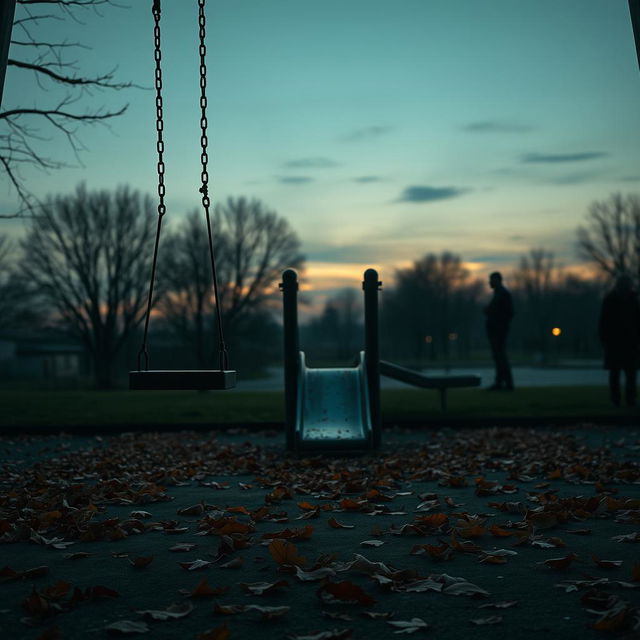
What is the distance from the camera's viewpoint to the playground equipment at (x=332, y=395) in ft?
32.5

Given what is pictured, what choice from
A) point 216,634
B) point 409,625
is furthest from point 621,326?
point 216,634

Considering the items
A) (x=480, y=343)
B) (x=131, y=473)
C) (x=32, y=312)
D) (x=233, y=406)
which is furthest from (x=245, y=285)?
(x=480, y=343)

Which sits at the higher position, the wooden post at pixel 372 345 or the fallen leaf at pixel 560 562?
the wooden post at pixel 372 345

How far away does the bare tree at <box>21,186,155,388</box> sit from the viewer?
46.2 meters

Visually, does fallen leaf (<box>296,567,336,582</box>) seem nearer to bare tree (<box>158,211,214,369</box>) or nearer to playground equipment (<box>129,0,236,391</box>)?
playground equipment (<box>129,0,236,391</box>)

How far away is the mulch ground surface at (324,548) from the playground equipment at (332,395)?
0.92 metres

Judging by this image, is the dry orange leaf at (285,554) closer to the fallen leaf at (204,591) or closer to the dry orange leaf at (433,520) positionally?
the fallen leaf at (204,591)

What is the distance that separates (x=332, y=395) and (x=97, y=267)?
39.3 metres

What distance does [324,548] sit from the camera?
4.63 meters

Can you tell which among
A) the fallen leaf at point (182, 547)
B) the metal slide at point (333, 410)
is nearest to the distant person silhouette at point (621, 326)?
the metal slide at point (333, 410)

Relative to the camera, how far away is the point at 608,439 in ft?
35.9

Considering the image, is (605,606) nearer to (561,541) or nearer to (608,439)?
(561,541)

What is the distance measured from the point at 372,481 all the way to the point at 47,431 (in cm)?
774

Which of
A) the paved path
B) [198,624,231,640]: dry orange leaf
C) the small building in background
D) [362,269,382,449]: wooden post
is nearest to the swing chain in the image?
[198,624,231,640]: dry orange leaf
